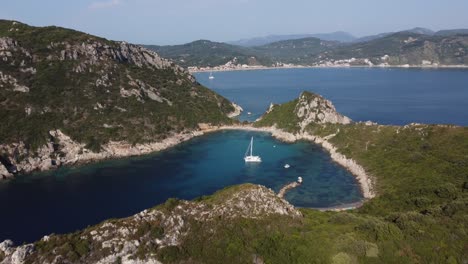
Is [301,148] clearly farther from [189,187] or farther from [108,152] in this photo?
[108,152]

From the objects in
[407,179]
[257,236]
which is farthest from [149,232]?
[407,179]

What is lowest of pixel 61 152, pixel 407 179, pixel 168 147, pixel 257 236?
pixel 168 147

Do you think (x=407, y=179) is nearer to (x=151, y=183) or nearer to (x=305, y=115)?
(x=151, y=183)

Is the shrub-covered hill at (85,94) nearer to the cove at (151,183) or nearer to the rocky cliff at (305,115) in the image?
the cove at (151,183)

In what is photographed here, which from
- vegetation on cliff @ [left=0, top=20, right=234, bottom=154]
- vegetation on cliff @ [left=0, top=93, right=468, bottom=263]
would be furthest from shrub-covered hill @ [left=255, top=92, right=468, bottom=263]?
vegetation on cliff @ [left=0, top=20, right=234, bottom=154]

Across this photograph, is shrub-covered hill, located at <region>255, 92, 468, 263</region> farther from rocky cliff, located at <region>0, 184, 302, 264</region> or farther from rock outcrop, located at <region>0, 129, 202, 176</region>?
rock outcrop, located at <region>0, 129, 202, 176</region>
